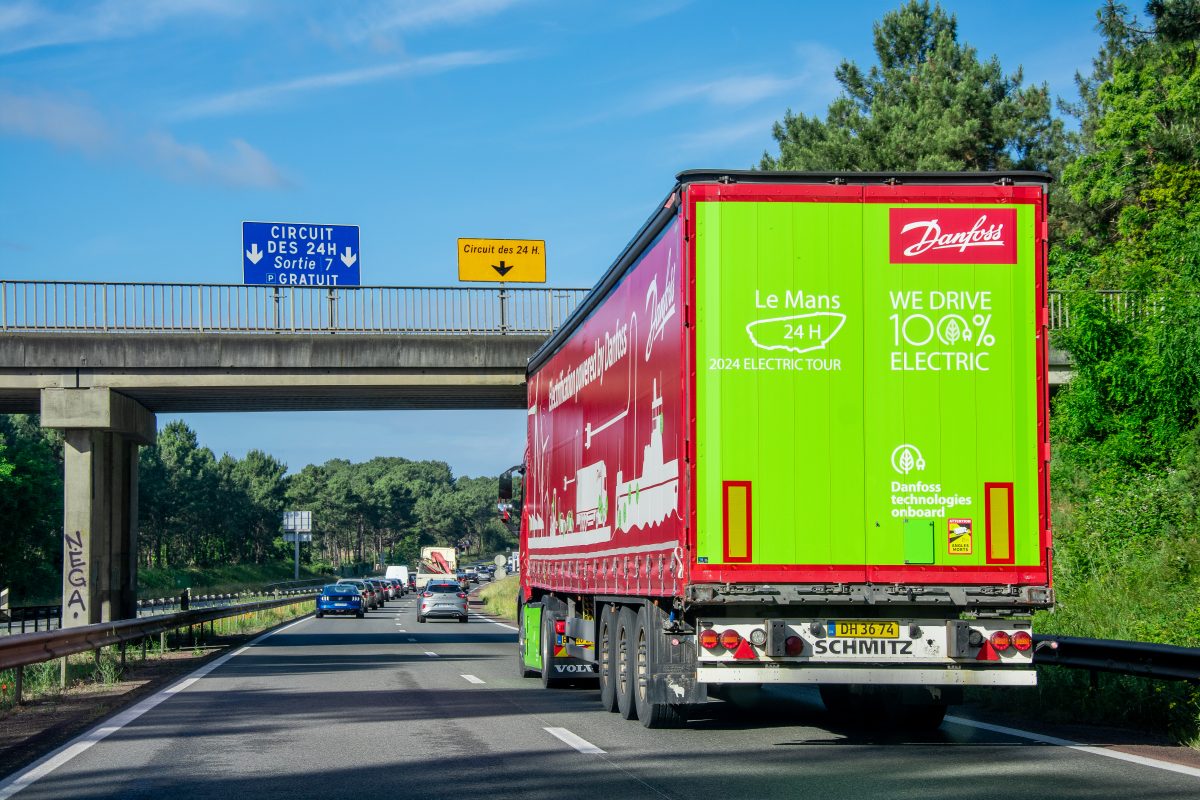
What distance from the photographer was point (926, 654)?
10211mm

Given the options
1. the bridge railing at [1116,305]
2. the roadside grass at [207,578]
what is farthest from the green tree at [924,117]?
the roadside grass at [207,578]

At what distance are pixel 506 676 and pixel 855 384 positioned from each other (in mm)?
11163

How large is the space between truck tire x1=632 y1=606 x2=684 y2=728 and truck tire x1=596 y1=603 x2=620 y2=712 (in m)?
0.98

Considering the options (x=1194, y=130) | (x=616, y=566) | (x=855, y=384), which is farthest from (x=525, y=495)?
(x=1194, y=130)

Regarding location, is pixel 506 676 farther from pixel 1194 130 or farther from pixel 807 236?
pixel 1194 130

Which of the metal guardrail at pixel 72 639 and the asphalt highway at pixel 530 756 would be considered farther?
the metal guardrail at pixel 72 639

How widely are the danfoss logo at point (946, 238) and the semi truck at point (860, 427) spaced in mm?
13

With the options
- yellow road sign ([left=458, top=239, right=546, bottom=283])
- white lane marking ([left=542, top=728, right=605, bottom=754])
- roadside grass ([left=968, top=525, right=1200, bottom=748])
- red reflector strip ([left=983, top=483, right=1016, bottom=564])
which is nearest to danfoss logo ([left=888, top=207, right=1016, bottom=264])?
red reflector strip ([left=983, top=483, right=1016, bottom=564])

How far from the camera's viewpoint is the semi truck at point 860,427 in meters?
10.1

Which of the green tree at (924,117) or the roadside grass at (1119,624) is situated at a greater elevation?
the green tree at (924,117)

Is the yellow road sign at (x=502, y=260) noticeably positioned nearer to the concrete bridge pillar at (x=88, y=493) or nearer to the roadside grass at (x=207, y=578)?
the concrete bridge pillar at (x=88, y=493)

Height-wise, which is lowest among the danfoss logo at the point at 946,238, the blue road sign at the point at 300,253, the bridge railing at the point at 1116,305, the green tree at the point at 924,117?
the danfoss logo at the point at 946,238

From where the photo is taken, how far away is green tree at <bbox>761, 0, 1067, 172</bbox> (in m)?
48.9

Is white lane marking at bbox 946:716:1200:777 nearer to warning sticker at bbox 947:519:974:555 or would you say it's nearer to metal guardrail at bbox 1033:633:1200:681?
metal guardrail at bbox 1033:633:1200:681
